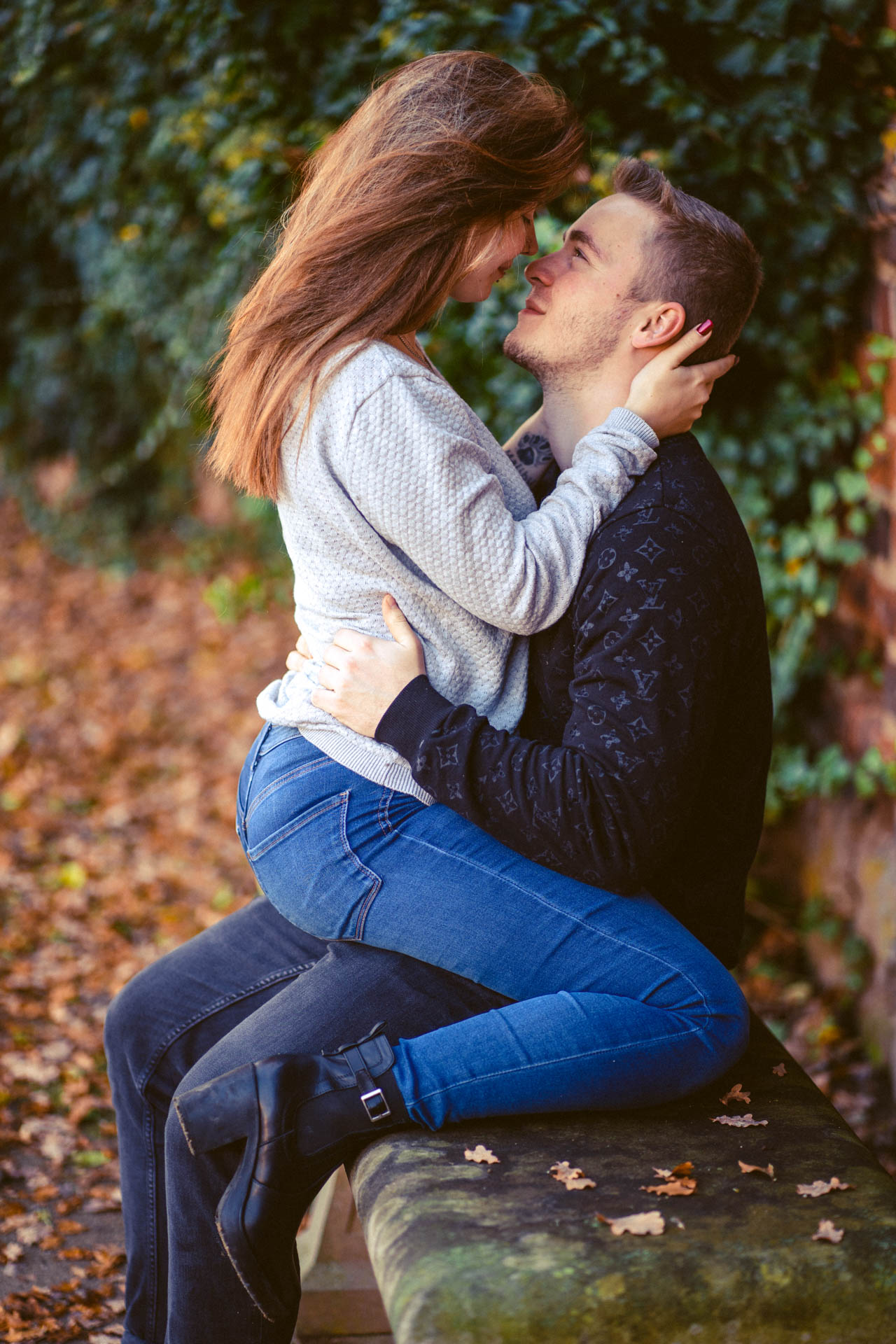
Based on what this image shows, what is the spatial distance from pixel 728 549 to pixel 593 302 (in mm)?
511

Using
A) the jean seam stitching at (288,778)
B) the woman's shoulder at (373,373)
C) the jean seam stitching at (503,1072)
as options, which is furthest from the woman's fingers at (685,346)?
the jean seam stitching at (503,1072)

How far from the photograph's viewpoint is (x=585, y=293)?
6.95ft

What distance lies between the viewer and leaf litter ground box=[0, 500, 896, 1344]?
3084mm

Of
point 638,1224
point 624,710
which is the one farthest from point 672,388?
point 638,1224

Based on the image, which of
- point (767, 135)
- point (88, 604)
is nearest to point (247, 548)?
point (88, 604)

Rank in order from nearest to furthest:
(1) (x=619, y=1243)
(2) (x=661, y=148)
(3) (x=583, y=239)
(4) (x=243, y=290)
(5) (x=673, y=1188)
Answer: (1) (x=619, y=1243) < (5) (x=673, y=1188) < (3) (x=583, y=239) < (2) (x=661, y=148) < (4) (x=243, y=290)

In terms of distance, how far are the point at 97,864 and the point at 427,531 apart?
3.86 metres

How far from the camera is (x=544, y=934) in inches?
73.5

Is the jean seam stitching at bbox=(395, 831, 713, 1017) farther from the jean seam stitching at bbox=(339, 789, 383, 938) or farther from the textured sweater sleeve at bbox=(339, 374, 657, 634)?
the textured sweater sleeve at bbox=(339, 374, 657, 634)

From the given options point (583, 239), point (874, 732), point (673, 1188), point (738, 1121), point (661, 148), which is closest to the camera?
point (673, 1188)

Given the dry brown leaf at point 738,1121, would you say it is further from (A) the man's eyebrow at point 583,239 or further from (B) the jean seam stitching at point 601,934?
(A) the man's eyebrow at point 583,239

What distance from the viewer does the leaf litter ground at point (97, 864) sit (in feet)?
10.1

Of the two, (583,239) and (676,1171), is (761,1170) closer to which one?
(676,1171)

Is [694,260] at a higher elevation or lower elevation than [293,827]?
higher
